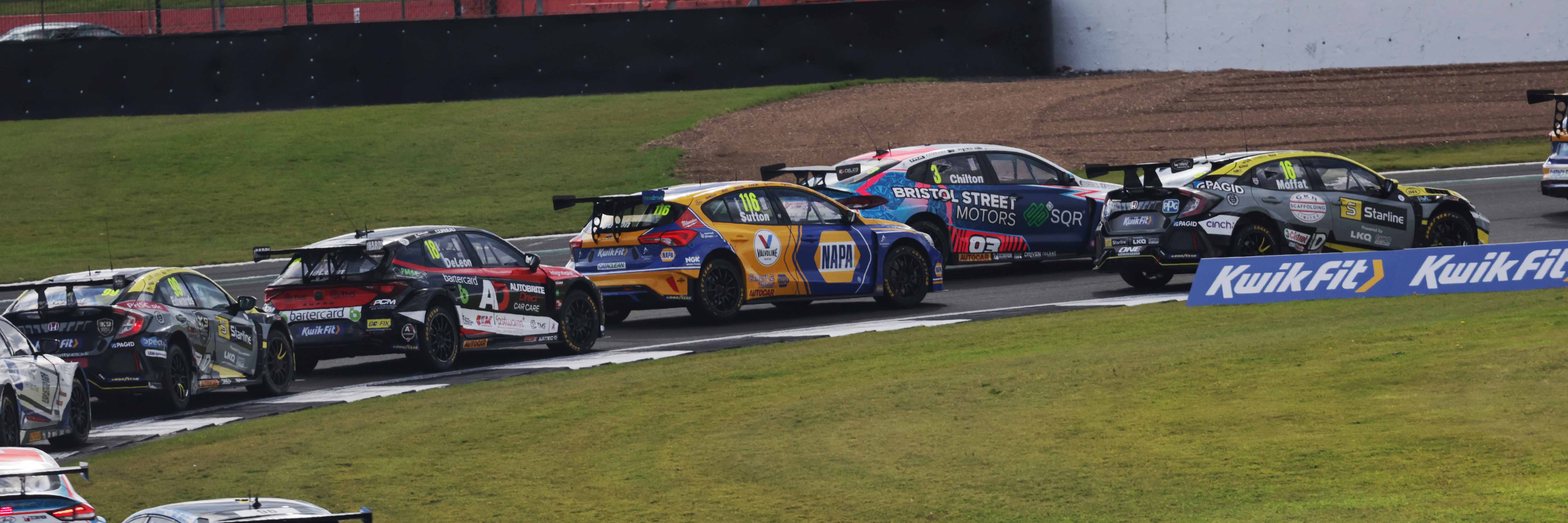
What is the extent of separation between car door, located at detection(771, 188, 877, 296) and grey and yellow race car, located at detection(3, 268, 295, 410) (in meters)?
5.28

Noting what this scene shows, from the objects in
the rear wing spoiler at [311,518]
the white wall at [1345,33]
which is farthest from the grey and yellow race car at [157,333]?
the white wall at [1345,33]

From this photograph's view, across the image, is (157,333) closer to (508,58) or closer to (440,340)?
(440,340)

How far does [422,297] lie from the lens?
14.9 metres

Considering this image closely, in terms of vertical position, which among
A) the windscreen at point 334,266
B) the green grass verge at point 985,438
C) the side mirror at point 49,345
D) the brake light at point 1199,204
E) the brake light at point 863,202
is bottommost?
the green grass verge at point 985,438

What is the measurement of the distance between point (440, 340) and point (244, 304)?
5.50 feet

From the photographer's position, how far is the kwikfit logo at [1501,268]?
622 inches

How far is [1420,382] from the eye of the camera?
10750 millimetres

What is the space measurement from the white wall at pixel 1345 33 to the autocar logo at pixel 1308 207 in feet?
64.6

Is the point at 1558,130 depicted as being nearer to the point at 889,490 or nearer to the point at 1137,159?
the point at 1137,159

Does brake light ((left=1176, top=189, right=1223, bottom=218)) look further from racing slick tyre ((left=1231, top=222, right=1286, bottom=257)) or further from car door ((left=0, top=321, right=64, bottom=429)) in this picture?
car door ((left=0, top=321, right=64, bottom=429))

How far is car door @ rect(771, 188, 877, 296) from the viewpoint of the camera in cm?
1783

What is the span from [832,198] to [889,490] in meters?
10.5

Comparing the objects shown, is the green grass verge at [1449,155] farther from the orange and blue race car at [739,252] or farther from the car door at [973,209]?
the orange and blue race car at [739,252]

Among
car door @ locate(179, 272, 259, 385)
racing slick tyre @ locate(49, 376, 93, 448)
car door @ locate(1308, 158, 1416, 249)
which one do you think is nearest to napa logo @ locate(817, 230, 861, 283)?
car door @ locate(1308, 158, 1416, 249)
